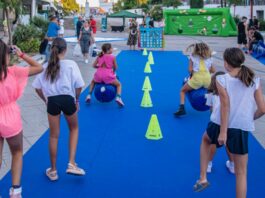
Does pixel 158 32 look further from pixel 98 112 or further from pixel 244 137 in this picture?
pixel 244 137

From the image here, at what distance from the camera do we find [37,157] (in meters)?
5.31

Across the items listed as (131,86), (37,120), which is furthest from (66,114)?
(131,86)

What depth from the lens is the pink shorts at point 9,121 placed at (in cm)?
363

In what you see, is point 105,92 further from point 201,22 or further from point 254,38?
point 201,22

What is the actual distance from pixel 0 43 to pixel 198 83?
4.28 meters

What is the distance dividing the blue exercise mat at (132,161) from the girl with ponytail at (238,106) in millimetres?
782

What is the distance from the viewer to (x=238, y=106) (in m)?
3.65

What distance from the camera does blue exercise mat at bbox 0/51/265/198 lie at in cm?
435

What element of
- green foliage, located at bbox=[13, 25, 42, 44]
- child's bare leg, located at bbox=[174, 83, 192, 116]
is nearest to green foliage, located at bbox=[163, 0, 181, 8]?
green foliage, located at bbox=[13, 25, 42, 44]

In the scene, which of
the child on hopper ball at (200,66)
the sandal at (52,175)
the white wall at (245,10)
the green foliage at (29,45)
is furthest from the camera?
the white wall at (245,10)

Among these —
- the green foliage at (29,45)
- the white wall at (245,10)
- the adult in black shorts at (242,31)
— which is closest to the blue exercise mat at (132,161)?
the green foliage at (29,45)

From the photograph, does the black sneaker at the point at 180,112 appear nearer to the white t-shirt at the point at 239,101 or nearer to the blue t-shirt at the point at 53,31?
the white t-shirt at the point at 239,101

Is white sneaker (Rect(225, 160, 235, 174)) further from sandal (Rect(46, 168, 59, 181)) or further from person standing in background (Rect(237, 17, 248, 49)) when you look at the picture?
person standing in background (Rect(237, 17, 248, 49))

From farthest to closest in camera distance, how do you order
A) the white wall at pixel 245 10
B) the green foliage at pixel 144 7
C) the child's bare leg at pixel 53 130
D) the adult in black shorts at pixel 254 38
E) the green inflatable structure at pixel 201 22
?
the green foliage at pixel 144 7
the white wall at pixel 245 10
the green inflatable structure at pixel 201 22
the adult in black shorts at pixel 254 38
the child's bare leg at pixel 53 130
